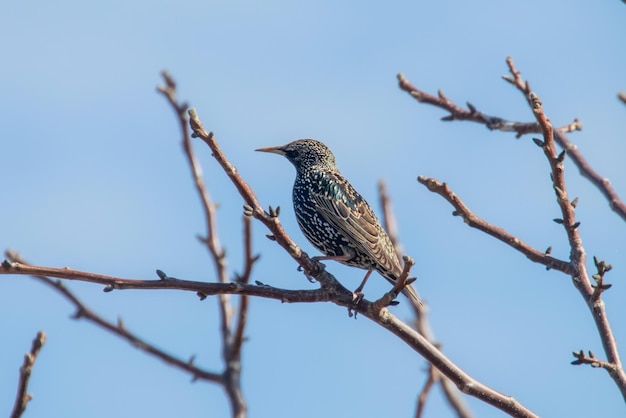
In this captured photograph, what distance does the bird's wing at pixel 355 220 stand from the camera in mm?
6367

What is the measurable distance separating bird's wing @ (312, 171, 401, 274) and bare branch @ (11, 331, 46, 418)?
3.26 metres

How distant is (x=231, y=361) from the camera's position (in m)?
4.81

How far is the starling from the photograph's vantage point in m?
6.40

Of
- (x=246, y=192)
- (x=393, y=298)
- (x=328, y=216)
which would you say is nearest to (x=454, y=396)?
(x=393, y=298)

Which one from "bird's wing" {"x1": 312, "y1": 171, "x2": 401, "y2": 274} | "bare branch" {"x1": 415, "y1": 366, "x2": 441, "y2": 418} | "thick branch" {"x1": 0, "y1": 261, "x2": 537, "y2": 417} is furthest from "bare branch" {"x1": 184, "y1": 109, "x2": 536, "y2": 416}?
"bird's wing" {"x1": 312, "y1": 171, "x2": 401, "y2": 274}

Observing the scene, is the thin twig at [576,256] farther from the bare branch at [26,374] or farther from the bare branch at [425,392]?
the bare branch at [26,374]

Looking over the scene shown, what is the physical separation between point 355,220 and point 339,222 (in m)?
0.12

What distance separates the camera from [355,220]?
6750mm

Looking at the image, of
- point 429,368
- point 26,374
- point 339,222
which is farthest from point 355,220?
point 26,374

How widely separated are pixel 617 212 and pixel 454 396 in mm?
1252

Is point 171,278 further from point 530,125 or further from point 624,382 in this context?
point 530,125

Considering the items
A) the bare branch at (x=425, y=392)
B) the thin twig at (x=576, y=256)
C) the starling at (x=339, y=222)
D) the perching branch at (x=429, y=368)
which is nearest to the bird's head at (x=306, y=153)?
the starling at (x=339, y=222)

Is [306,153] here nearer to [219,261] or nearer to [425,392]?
[219,261]

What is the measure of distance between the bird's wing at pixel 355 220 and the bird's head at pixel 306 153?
16.8 inches
